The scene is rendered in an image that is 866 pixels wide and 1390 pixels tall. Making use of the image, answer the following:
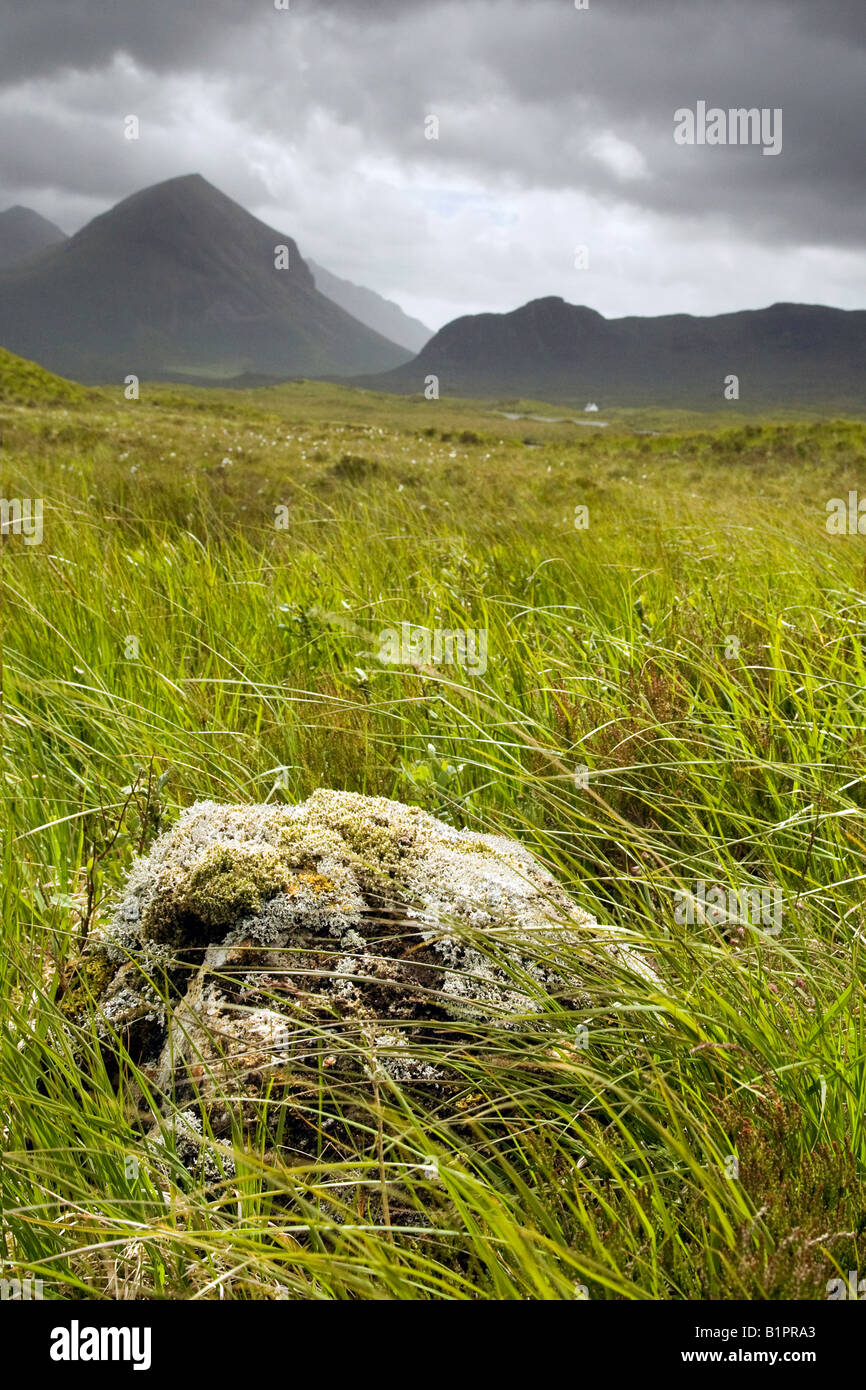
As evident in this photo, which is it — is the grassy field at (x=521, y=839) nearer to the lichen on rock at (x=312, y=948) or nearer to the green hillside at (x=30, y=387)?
the lichen on rock at (x=312, y=948)

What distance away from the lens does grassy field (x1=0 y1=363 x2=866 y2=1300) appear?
114 cm

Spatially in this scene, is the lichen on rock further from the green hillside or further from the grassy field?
the green hillside

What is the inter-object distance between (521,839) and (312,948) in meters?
0.86

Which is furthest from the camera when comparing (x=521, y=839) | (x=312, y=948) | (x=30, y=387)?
(x=30, y=387)

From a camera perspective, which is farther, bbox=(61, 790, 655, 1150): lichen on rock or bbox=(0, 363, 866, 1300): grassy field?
bbox=(61, 790, 655, 1150): lichen on rock

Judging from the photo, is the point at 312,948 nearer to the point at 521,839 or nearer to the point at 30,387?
the point at 521,839

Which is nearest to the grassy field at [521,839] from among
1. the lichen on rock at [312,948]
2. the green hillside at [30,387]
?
the lichen on rock at [312,948]

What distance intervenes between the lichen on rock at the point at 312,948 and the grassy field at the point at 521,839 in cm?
9

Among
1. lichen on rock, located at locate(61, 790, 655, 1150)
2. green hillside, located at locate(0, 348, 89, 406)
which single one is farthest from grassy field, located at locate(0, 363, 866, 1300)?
green hillside, located at locate(0, 348, 89, 406)

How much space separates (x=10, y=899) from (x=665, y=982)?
4.79 feet

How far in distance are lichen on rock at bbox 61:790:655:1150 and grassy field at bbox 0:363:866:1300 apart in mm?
88

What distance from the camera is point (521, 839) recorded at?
2354 millimetres

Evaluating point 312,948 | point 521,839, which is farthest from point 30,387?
point 312,948

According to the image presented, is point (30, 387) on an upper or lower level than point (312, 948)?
upper
